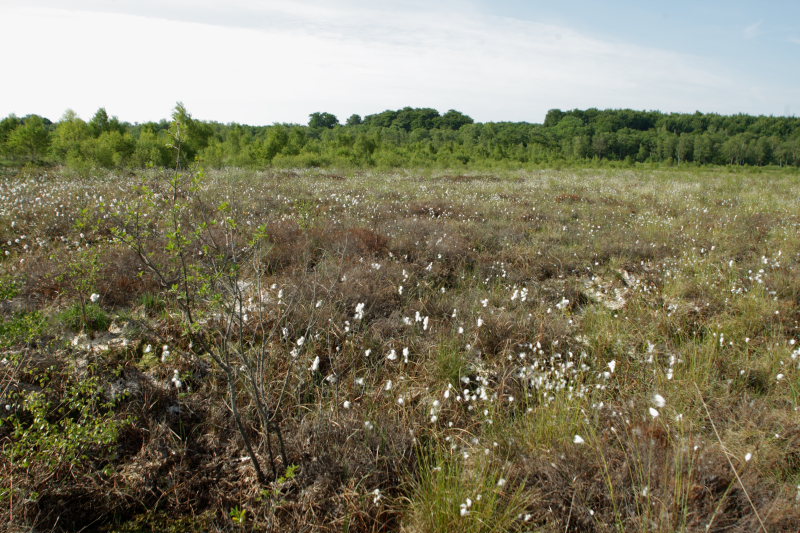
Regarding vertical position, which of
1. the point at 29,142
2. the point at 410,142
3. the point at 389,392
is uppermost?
the point at 410,142

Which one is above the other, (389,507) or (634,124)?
(634,124)

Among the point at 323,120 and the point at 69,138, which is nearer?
the point at 69,138

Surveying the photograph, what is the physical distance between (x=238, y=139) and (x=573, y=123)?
10210cm

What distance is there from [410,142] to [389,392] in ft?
218

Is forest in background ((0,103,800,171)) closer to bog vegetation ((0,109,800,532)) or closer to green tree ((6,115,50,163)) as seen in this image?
green tree ((6,115,50,163))

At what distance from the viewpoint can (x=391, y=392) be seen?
11.3ft

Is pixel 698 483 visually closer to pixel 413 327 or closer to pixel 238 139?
pixel 413 327

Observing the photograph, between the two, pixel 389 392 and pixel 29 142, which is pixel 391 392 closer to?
pixel 389 392

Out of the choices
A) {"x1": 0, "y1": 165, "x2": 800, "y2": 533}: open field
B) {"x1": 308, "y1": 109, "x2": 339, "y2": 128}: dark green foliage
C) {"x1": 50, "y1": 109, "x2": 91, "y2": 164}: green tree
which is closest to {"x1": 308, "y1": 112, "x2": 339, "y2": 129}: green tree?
{"x1": 308, "y1": 109, "x2": 339, "y2": 128}: dark green foliage

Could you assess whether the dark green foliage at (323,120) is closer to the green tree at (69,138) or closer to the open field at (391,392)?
the green tree at (69,138)

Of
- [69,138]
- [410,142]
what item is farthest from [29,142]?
[410,142]

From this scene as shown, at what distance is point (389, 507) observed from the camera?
2504mm

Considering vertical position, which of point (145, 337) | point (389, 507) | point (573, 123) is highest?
point (573, 123)

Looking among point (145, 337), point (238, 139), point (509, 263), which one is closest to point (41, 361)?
point (145, 337)
